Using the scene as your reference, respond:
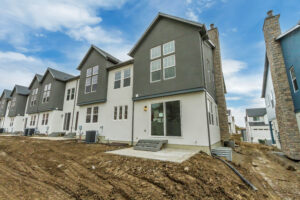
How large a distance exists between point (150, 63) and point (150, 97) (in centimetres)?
261

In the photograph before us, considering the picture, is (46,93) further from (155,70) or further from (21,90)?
(155,70)

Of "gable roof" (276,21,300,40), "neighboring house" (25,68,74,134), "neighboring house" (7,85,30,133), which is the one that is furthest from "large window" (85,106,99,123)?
"neighboring house" (7,85,30,133)

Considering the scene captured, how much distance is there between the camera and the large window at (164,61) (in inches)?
322

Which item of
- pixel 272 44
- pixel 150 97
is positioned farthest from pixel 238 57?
pixel 150 97

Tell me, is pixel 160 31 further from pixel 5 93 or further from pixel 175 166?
pixel 5 93

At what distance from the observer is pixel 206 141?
6430 millimetres

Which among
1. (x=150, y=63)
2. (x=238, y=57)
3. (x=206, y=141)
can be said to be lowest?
(x=206, y=141)

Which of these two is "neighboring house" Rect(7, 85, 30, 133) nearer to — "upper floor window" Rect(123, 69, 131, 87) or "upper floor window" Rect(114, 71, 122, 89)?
"upper floor window" Rect(114, 71, 122, 89)

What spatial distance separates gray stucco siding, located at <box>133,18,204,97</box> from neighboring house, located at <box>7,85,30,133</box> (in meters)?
26.0

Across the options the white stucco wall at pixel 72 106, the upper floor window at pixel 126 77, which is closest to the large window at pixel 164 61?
the upper floor window at pixel 126 77

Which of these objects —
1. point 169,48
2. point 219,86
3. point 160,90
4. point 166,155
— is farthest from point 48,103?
point 219,86

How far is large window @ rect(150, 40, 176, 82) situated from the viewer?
26.9ft

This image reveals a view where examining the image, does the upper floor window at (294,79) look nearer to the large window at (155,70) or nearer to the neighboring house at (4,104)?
the large window at (155,70)

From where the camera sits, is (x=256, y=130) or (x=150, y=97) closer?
(x=150, y=97)
